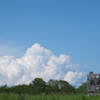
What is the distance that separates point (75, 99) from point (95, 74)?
3027mm

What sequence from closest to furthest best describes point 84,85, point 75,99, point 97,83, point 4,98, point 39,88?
1. point 75,99
2. point 4,98
3. point 97,83
4. point 39,88
5. point 84,85

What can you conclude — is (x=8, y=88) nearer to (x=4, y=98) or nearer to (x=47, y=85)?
(x=47, y=85)

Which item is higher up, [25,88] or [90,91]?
[25,88]

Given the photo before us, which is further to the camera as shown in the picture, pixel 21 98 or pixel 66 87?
pixel 66 87

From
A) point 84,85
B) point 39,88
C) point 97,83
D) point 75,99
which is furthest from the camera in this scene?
point 84,85

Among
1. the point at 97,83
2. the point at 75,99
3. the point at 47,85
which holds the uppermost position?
the point at 47,85

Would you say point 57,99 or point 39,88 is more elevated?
point 39,88

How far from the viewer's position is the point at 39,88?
3095 centimetres

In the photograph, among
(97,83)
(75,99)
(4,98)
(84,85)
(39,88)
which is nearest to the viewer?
(75,99)

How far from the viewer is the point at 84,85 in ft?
137

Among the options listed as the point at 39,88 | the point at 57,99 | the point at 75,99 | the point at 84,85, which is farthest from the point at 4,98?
the point at 84,85

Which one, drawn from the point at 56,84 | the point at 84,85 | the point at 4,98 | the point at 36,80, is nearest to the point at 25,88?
the point at 36,80

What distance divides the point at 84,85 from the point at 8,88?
60.2 feet

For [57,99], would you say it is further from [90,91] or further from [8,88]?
[8,88]
